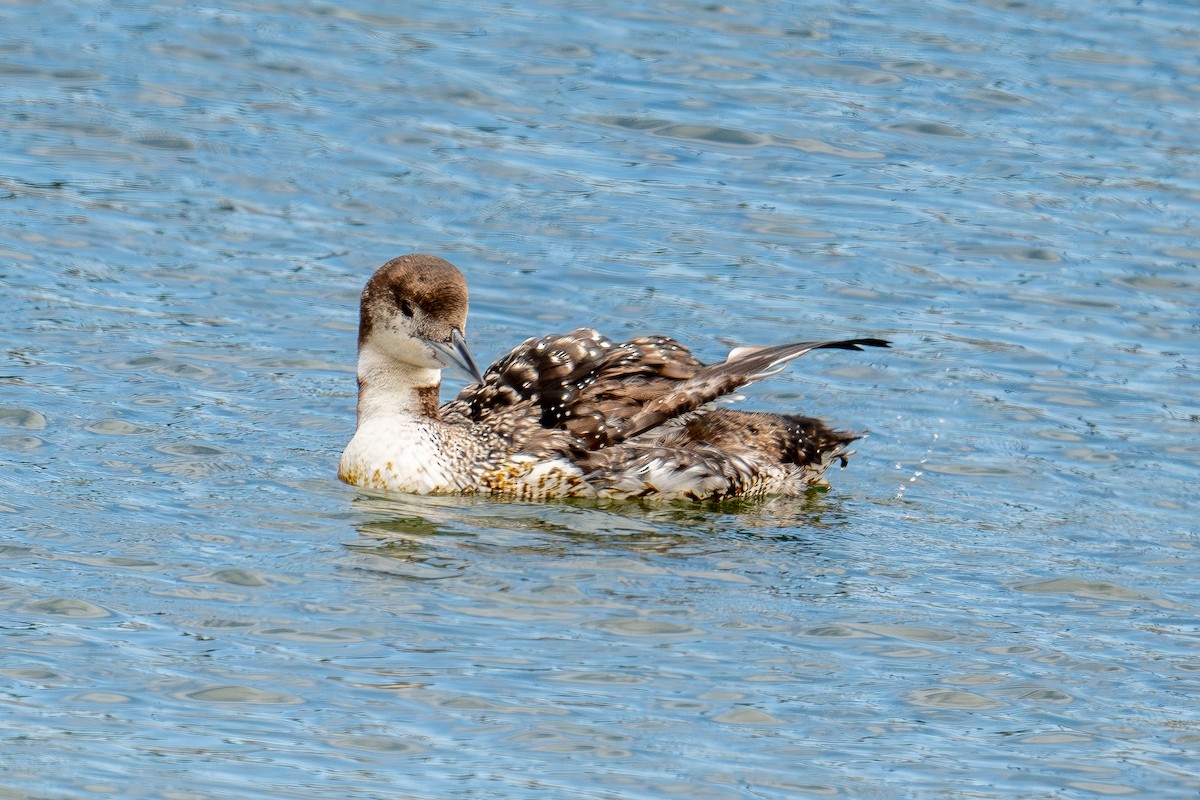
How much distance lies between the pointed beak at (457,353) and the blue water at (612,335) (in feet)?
2.08

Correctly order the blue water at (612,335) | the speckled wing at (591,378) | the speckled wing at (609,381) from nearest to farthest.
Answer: the blue water at (612,335) < the speckled wing at (609,381) < the speckled wing at (591,378)

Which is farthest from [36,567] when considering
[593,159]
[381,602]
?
[593,159]

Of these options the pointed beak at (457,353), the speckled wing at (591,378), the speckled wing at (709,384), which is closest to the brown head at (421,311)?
the pointed beak at (457,353)

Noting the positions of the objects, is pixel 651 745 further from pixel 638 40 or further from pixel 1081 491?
pixel 638 40

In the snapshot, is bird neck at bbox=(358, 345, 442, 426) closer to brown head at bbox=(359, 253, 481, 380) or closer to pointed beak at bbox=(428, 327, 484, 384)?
brown head at bbox=(359, 253, 481, 380)

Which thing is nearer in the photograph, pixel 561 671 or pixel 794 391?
pixel 561 671

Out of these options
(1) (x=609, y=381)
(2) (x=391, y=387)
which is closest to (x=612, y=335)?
(1) (x=609, y=381)

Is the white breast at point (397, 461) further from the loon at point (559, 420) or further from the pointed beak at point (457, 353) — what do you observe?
the pointed beak at point (457, 353)

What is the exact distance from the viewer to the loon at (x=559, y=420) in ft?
33.2

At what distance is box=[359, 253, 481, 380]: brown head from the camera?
10.1m

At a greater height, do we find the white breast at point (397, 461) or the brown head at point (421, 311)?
the brown head at point (421, 311)

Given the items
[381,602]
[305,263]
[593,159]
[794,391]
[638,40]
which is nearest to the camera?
[381,602]

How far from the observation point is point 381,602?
27.8ft

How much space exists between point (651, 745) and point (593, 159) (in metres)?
8.55
